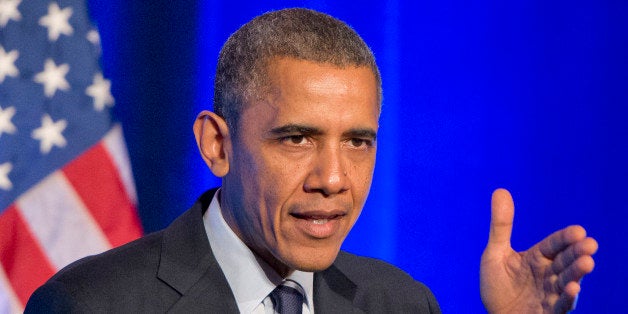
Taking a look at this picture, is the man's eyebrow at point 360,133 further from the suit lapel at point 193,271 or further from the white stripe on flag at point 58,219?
the white stripe on flag at point 58,219

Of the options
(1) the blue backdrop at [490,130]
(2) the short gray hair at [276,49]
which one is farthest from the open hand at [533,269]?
(1) the blue backdrop at [490,130]

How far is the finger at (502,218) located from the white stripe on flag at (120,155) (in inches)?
50.7

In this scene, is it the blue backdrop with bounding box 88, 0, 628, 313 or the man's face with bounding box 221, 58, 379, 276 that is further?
the blue backdrop with bounding box 88, 0, 628, 313

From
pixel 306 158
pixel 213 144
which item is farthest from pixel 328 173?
pixel 213 144

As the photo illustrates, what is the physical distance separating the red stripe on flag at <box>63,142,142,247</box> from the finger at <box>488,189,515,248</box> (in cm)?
Result: 129

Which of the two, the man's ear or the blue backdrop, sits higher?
the blue backdrop

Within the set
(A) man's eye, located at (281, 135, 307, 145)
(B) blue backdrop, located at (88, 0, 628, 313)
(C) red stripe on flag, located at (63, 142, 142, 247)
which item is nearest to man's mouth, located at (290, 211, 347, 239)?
(A) man's eye, located at (281, 135, 307, 145)

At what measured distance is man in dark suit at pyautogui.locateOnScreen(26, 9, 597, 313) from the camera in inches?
62.7

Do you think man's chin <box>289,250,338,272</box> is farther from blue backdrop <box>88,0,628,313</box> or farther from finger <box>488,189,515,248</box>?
blue backdrop <box>88,0,628,313</box>

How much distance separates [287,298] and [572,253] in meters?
0.56

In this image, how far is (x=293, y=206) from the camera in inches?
63.3

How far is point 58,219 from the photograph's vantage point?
99.1 inches

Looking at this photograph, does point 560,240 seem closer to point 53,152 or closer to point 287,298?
point 287,298

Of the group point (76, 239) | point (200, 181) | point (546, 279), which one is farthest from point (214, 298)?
point (200, 181)
